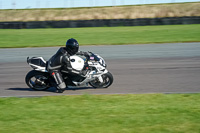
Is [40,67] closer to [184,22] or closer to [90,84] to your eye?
[90,84]

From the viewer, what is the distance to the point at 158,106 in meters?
7.27

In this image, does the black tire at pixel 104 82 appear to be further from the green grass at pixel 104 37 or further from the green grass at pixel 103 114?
the green grass at pixel 104 37

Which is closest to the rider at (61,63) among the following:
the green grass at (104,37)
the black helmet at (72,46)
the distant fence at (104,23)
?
the black helmet at (72,46)

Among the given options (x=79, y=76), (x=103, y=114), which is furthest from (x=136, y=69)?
(x=103, y=114)

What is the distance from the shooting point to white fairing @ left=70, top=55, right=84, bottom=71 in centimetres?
921

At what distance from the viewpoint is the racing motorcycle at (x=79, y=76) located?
9.15 metres

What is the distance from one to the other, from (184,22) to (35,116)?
76.4ft

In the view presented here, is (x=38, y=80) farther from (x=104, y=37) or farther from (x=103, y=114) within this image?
(x=104, y=37)

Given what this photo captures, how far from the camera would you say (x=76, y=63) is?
9.23m

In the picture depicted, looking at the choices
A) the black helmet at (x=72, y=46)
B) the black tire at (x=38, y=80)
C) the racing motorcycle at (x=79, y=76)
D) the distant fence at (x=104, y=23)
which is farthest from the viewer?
the distant fence at (x=104, y=23)

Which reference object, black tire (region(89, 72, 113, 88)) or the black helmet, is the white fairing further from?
black tire (region(89, 72, 113, 88))

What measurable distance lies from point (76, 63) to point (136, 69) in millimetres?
3767

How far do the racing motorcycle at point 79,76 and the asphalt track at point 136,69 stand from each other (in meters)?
0.22

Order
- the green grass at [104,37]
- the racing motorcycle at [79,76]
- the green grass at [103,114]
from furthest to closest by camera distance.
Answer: the green grass at [104,37] → the racing motorcycle at [79,76] → the green grass at [103,114]
